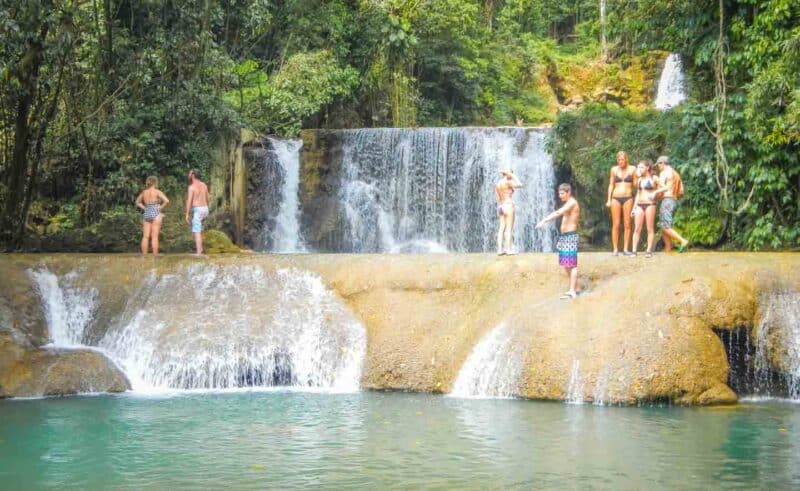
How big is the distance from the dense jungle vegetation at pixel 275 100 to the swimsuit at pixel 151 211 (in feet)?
9.12

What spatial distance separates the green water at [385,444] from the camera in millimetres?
9047

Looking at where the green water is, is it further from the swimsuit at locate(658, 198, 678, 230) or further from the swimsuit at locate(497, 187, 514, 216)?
the swimsuit at locate(658, 198, 678, 230)

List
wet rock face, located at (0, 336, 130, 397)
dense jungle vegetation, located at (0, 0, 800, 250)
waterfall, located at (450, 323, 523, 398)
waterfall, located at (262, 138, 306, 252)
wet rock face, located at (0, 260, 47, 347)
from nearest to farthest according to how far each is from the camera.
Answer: waterfall, located at (450, 323, 523, 398), wet rock face, located at (0, 336, 130, 397), wet rock face, located at (0, 260, 47, 347), dense jungle vegetation, located at (0, 0, 800, 250), waterfall, located at (262, 138, 306, 252)

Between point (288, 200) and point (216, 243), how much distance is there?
4.54 meters

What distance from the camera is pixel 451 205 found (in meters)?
24.3

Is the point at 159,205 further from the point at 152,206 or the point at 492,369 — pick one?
the point at 492,369

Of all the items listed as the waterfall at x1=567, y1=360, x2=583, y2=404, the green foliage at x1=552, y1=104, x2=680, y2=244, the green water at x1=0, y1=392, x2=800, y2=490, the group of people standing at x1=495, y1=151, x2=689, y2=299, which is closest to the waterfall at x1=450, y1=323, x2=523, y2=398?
the green water at x1=0, y1=392, x2=800, y2=490

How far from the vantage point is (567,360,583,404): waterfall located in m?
13.1

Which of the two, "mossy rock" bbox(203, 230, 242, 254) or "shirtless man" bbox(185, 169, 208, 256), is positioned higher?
"shirtless man" bbox(185, 169, 208, 256)

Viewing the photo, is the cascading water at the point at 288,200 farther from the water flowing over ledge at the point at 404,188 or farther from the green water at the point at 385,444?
the green water at the point at 385,444

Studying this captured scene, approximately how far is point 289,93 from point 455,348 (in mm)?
12708

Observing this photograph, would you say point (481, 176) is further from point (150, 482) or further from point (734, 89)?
point (150, 482)

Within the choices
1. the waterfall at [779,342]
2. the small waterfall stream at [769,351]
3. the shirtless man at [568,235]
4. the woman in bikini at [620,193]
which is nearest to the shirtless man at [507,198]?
the woman in bikini at [620,193]

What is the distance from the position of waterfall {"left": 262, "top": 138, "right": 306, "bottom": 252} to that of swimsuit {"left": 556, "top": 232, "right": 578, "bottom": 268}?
11379mm
